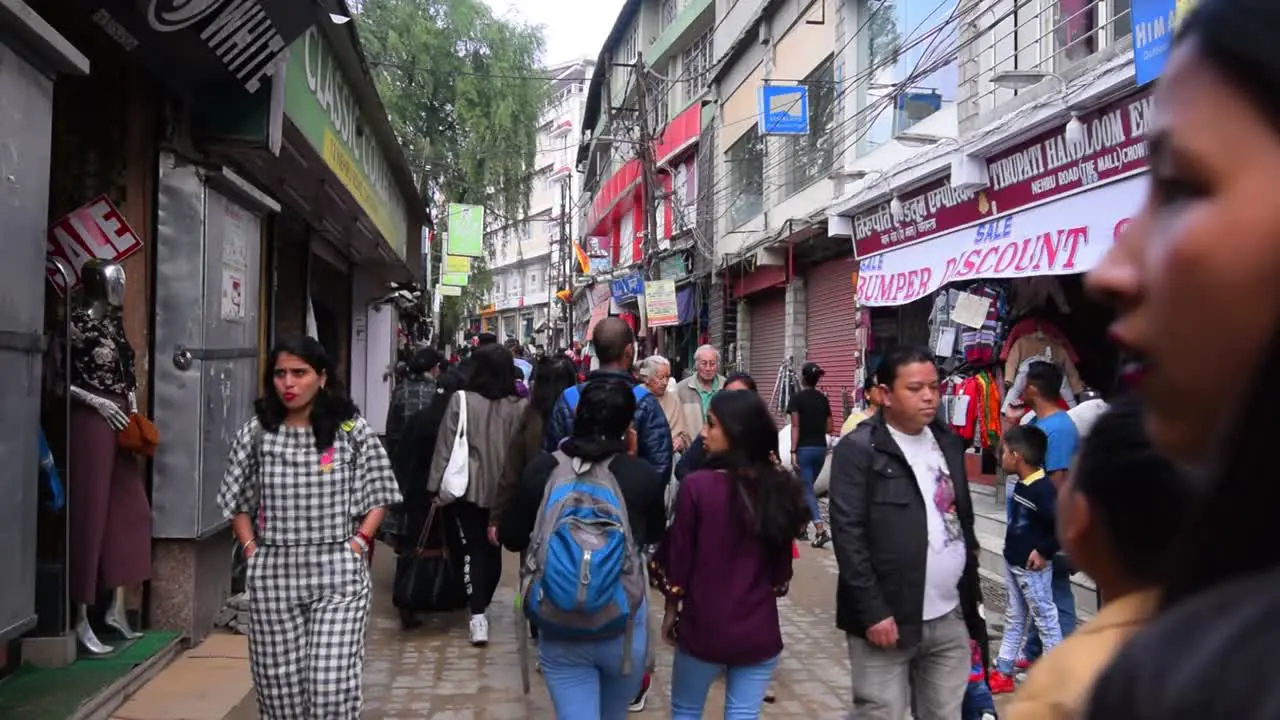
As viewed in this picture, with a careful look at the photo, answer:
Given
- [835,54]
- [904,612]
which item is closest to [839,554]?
[904,612]

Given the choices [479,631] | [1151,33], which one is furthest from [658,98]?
[479,631]

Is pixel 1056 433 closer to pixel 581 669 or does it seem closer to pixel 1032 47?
pixel 581 669

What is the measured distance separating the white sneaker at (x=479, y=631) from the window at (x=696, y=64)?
18.2 metres

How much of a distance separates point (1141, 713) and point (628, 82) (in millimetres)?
29837

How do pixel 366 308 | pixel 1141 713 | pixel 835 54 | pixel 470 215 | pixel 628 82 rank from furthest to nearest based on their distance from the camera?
pixel 628 82, pixel 470 215, pixel 366 308, pixel 835 54, pixel 1141 713

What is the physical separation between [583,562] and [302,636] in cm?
118

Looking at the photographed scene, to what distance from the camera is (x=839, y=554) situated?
12.0 feet

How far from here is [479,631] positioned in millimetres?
6570

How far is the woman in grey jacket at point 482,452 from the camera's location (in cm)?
652

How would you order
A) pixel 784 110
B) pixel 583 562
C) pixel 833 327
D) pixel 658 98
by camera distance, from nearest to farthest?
pixel 583 562 → pixel 784 110 → pixel 833 327 → pixel 658 98

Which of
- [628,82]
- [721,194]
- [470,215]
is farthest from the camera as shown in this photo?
[628,82]

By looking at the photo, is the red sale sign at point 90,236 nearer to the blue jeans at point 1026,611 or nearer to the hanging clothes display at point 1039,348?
the blue jeans at point 1026,611

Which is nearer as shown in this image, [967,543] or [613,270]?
[967,543]

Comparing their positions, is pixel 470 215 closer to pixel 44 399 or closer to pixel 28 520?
pixel 44 399
